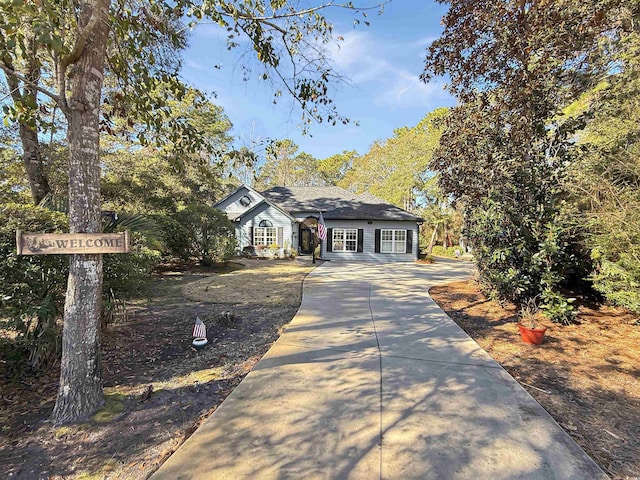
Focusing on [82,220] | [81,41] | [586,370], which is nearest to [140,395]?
[82,220]

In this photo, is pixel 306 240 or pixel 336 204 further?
pixel 306 240

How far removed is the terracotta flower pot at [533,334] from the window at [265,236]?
50.2 feet

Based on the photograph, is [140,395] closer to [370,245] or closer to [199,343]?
[199,343]

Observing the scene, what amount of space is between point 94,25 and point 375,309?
6185 mm

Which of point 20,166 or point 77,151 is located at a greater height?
Answer: point 20,166

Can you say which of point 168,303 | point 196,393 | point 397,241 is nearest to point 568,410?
point 196,393

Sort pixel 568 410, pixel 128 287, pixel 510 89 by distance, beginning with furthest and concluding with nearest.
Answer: pixel 510 89 → pixel 128 287 → pixel 568 410

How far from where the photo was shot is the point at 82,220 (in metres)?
2.65

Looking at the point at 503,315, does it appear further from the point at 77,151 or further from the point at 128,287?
the point at 77,151

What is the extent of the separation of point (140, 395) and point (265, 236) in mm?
16019

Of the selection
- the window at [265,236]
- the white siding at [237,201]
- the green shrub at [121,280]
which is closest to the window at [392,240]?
the window at [265,236]

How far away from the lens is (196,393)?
3213 millimetres

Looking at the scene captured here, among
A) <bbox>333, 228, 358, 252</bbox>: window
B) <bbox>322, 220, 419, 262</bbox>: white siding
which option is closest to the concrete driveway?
<bbox>322, 220, 419, 262</bbox>: white siding

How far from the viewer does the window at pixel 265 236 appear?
18.9 m
